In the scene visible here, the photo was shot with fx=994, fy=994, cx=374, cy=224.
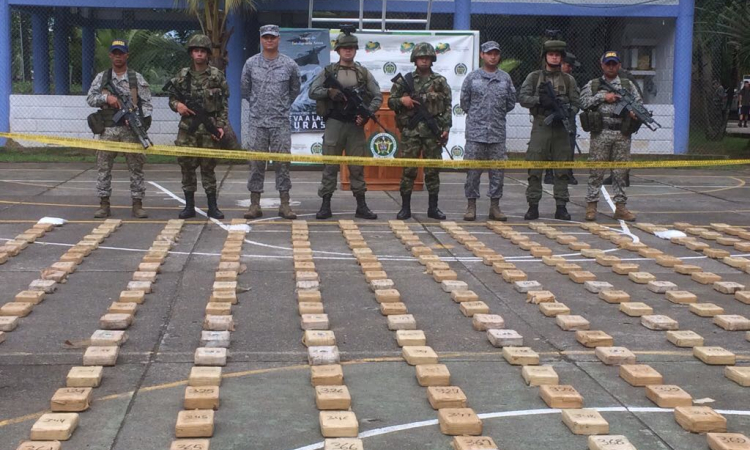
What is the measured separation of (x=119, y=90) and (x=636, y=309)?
6.07m

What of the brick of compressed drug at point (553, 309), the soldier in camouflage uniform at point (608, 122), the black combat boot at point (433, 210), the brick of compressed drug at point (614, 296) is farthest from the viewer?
the black combat boot at point (433, 210)

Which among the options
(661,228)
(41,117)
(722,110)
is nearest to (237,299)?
(661,228)

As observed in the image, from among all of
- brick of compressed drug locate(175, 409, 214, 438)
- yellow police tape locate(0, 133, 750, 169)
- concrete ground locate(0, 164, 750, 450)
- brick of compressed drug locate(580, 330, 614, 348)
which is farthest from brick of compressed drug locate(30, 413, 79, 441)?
yellow police tape locate(0, 133, 750, 169)

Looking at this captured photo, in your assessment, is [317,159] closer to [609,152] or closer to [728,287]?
[609,152]

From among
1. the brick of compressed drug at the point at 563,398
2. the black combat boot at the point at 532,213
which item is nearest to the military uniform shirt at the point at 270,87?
the black combat boot at the point at 532,213

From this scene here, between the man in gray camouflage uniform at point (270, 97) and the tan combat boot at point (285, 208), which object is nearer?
the man in gray camouflage uniform at point (270, 97)

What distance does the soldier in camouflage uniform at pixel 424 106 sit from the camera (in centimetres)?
1048

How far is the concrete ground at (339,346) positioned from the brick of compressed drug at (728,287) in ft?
0.27

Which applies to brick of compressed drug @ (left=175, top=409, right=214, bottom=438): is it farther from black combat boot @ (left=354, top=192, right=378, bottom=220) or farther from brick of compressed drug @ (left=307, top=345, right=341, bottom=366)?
black combat boot @ (left=354, top=192, right=378, bottom=220)

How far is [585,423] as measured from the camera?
4246 mm

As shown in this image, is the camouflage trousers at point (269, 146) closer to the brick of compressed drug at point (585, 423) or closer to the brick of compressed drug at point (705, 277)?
the brick of compressed drug at point (705, 277)

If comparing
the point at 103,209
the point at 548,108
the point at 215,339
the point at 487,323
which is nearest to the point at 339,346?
the point at 215,339

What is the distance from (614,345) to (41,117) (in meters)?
15.1

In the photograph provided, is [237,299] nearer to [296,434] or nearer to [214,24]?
[296,434]
